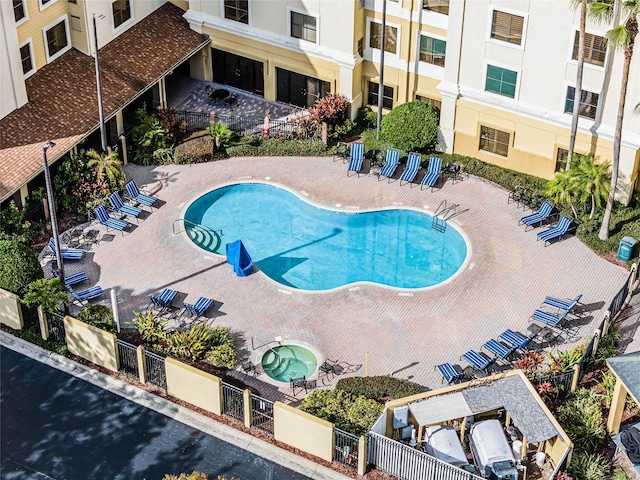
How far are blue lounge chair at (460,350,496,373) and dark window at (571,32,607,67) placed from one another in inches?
592

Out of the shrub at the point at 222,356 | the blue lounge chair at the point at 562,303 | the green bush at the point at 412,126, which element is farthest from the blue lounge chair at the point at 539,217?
the shrub at the point at 222,356

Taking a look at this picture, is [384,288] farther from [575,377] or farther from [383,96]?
[383,96]

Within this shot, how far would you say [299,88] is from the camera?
57906mm

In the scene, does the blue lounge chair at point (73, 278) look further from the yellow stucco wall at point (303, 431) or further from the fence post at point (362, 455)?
the fence post at point (362, 455)

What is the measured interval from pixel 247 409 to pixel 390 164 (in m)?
18.5

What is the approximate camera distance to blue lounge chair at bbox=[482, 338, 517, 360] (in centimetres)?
4269

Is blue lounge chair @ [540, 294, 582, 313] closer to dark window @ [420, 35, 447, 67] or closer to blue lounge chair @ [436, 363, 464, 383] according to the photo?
blue lounge chair @ [436, 363, 464, 383]

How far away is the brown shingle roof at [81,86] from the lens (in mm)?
49594

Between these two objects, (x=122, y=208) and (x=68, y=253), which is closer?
(x=68, y=253)

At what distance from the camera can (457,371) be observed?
139 feet

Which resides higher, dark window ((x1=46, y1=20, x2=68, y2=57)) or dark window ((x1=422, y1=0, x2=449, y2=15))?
dark window ((x1=422, y1=0, x2=449, y2=15))

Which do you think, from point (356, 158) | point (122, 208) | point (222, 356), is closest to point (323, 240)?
point (356, 158)

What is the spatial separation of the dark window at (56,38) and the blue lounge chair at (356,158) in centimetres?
1571

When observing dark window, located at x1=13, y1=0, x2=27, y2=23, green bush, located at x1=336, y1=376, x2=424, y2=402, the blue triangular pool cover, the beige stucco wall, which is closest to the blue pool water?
the blue triangular pool cover
